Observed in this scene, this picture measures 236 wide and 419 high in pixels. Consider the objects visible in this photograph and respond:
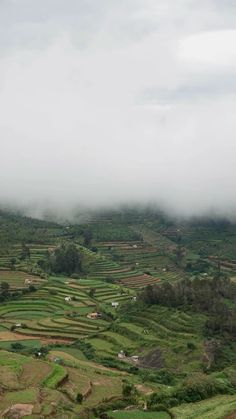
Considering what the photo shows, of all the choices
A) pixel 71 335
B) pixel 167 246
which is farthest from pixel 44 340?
pixel 167 246

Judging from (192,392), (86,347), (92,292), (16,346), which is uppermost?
(92,292)

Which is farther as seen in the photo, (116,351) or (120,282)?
(120,282)

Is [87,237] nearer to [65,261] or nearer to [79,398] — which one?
[65,261]

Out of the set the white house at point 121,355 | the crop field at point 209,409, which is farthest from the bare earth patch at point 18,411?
the white house at point 121,355

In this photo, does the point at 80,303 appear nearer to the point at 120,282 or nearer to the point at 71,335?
the point at 71,335

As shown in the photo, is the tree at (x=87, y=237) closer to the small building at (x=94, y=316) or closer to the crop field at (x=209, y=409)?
the small building at (x=94, y=316)

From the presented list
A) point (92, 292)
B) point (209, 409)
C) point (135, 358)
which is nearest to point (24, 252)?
point (92, 292)

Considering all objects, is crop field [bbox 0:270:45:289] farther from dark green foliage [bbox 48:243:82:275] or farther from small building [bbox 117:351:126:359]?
small building [bbox 117:351:126:359]

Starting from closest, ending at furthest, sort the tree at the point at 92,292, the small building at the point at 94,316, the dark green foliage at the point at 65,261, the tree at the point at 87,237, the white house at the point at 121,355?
the white house at the point at 121,355 → the small building at the point at 94,316 → the tree at the point at 92,292 → the dark green foliage at the point at 65,261 → the tree at the point at 87,237
